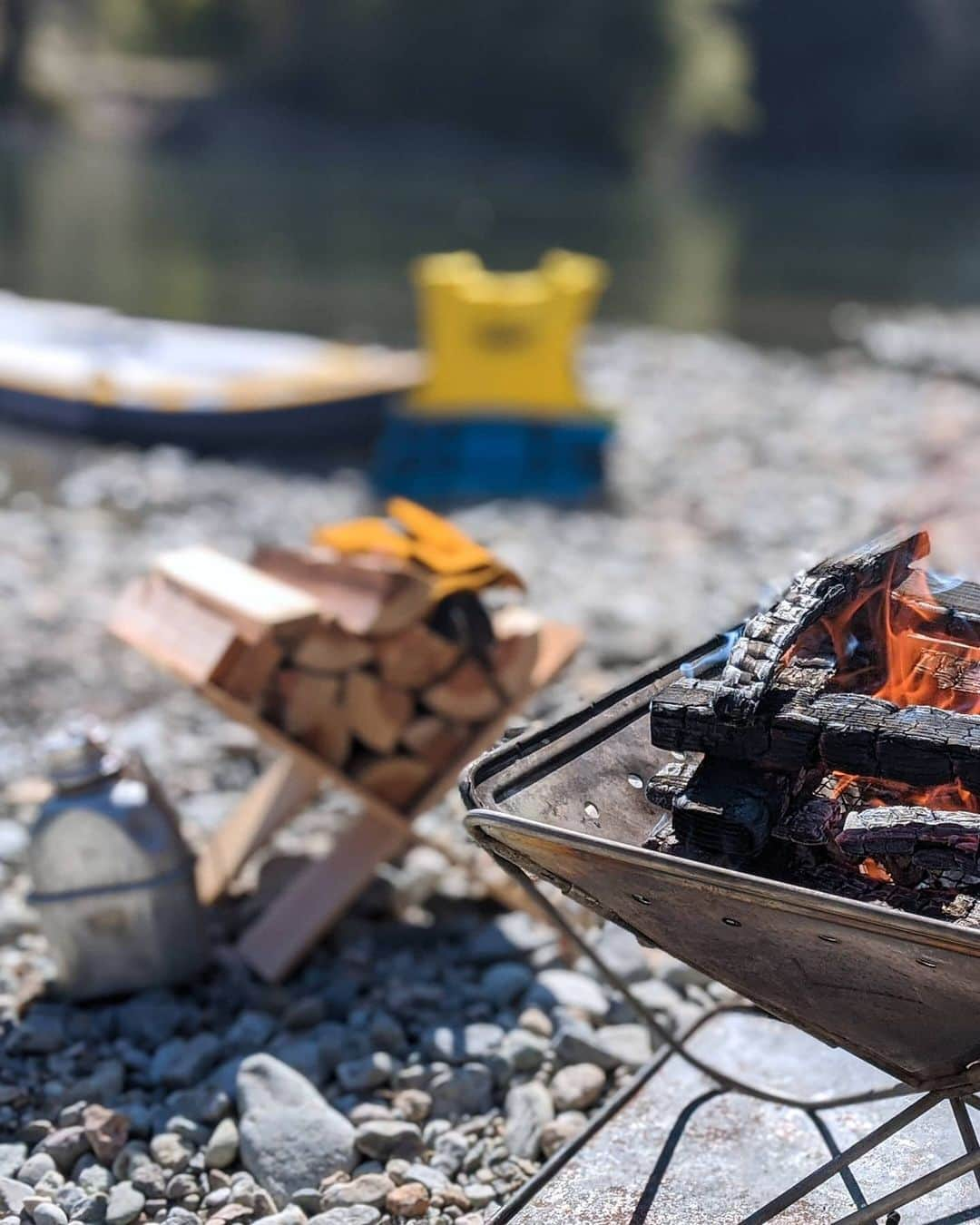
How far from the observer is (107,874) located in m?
3.70

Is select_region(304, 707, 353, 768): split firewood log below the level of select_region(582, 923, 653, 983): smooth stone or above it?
above

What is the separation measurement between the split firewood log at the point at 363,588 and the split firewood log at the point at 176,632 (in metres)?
0.26

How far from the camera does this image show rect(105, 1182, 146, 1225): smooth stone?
3.05 m

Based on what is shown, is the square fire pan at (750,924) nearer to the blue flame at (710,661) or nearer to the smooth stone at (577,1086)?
the blue flame at (710,661)

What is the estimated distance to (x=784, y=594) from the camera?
109 inches

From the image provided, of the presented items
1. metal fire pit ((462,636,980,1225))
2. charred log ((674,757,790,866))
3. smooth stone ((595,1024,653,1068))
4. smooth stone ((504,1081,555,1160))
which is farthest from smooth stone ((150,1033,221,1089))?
charred log ((674,757,790,866))

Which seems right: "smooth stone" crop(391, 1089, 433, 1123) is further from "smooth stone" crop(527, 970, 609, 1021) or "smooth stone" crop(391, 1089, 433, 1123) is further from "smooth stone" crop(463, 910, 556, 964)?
"smooth stone" crop(463, 910, 556, 964)

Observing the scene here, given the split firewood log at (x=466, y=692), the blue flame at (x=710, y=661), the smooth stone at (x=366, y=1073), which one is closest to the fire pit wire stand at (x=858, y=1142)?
the blue flame at (x=710, y=661)

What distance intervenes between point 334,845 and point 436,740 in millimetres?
428

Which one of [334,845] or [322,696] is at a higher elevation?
[322,696]

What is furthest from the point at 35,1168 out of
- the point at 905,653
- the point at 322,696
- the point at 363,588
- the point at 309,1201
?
the point at 905,653

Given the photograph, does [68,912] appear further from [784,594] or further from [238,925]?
[784,594]

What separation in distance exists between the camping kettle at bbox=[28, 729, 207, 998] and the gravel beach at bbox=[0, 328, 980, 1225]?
10cm

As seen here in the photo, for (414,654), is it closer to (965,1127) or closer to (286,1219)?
(286,1219)
